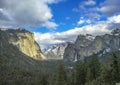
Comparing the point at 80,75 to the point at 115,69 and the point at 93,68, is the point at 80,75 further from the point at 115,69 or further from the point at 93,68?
the point at 115,69

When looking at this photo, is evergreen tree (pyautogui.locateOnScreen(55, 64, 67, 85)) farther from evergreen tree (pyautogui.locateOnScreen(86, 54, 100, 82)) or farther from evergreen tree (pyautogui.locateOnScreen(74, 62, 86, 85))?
evergreen tree (pyautogui.locateOnScreen(86, 54, 100, 82))

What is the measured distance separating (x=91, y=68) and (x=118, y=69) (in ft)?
56.4

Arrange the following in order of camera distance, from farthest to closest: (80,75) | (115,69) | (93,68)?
(80,75) < (93,68) < (115,69)

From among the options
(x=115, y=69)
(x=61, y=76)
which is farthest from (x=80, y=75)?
(x=115, y=69)

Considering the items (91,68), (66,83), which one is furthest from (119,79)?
(66,83)

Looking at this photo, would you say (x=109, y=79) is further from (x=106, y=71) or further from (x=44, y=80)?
(x=44, y=80)

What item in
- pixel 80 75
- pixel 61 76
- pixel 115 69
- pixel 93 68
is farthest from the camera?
pixel 61 76

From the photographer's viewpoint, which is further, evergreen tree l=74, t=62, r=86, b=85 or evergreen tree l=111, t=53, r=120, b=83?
evergreen tree l=74, t=62, r=86, b=85

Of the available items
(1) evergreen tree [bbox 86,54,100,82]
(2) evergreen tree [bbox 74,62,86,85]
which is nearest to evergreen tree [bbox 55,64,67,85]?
(2) evergreen tree [bbox 74,62,86,85]

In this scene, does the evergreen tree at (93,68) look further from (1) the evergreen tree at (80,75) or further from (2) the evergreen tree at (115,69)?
(2) the evergreen tree at (115,69)

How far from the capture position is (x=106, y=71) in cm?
8825

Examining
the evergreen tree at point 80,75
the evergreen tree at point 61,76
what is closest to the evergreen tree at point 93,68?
the evergreen tree at point 80,75

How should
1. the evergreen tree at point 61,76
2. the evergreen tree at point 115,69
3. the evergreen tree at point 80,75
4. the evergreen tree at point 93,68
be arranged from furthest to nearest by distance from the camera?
the evergreen tree at point 61,76, the evergreen tree at point 80,75, the evergreen tree at point 93,68, the evergreen tree at point 115,69

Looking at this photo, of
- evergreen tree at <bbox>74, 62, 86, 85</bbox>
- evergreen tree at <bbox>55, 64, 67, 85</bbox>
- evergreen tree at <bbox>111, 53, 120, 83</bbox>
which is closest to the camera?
evergreen tree at <bbox>111, 53, 120, 83</bbox>
